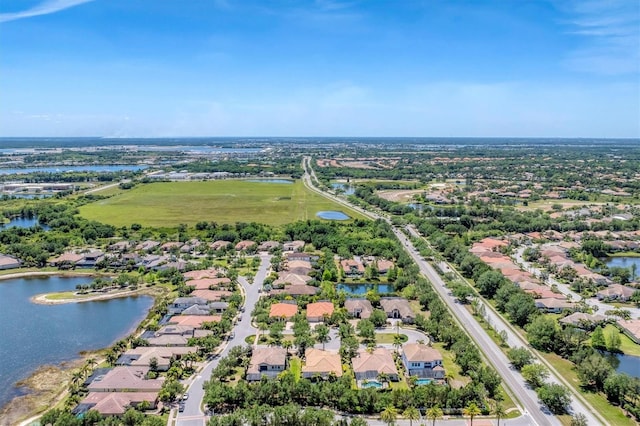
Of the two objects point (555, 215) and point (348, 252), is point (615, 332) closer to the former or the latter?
point (348, 252)

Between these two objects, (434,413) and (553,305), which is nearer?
(434,413)

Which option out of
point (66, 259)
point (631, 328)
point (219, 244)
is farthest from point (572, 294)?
point (66, 259)

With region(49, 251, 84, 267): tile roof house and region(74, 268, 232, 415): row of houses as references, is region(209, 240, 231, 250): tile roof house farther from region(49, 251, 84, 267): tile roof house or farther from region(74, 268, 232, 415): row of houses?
region(74, 268, 232, 415): row of houses

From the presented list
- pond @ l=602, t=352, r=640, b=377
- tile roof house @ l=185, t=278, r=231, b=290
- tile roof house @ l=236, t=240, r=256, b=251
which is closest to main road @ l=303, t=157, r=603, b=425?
pond @ l=602, t=352, r=640, b=377

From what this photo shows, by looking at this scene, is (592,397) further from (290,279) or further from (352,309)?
(290,279)

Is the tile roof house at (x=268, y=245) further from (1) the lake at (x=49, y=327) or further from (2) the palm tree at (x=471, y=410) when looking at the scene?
(2) the palm tree at (x=471, y=410)

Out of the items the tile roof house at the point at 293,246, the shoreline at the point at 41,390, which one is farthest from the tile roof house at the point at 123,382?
the tile roof house at the point at 293,246
